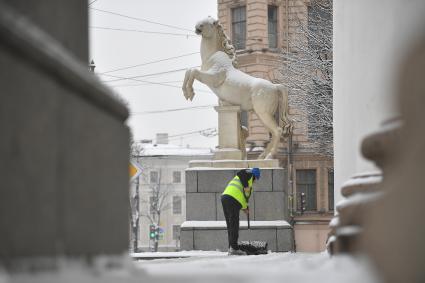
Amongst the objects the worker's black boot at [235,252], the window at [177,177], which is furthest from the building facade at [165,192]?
the worker's black boot at [235,252]

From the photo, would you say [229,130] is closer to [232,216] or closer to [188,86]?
[188,86]

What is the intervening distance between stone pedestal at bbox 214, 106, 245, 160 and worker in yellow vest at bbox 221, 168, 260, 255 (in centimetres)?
464

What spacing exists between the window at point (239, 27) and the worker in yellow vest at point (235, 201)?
35691 mm

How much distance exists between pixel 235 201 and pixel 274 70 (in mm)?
34966

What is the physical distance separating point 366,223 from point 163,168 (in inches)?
3618

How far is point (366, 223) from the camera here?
424 centimetres

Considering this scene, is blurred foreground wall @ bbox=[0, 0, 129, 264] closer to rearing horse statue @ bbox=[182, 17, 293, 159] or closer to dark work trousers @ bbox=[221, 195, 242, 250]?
dark work trousers @ bbox=[221, 195, 242, 250]

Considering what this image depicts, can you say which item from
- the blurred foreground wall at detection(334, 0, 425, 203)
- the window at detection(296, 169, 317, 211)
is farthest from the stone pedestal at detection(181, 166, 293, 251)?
the window at detection(296, 169, 317, 211)

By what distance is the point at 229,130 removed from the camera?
20.0 m

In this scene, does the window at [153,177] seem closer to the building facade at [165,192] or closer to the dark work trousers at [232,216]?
the building facade at [165,192]

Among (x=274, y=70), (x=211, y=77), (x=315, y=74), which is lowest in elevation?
(x=211, y=77)

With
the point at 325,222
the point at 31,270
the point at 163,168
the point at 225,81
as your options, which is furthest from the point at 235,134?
the point at 163,168

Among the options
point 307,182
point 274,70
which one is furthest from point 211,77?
point 307,182

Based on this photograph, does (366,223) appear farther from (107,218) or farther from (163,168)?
(163,168)
